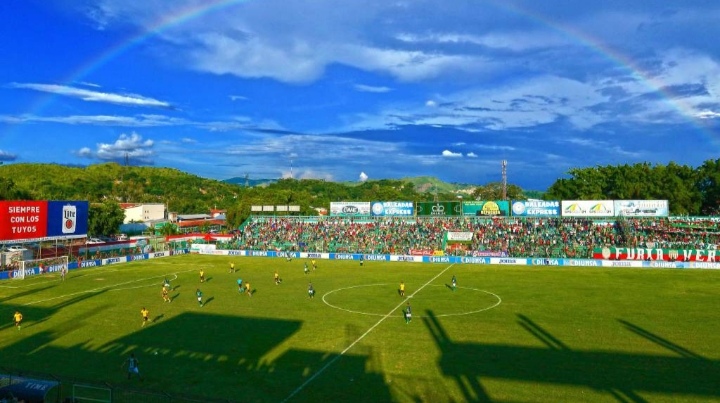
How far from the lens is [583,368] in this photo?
74.7 ft

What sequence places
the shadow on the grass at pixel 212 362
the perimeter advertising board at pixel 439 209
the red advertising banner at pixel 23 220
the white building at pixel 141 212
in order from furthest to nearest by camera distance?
the white building at pixel 141 212, the perimeter advertising board at pixel 439 209, the red advertising banner at pixel 23 220, the shadow on the grass at pixel 212 362

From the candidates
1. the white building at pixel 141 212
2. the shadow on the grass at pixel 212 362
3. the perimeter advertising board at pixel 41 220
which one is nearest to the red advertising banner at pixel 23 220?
the perimeter advertising board at pixel 41 220

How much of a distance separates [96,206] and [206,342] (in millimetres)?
82745

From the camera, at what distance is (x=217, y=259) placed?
73188 mm

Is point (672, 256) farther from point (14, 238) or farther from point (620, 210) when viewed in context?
point (14, 238)

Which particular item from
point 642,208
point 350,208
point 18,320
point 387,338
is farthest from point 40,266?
point 642,208

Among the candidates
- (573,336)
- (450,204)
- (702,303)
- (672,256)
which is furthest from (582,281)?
(450,204)

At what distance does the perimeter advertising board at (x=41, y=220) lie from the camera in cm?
5284

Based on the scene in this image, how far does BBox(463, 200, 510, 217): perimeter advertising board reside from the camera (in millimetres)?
75625

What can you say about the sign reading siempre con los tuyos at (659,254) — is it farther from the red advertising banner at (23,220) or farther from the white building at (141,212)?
the white building at (141,212)

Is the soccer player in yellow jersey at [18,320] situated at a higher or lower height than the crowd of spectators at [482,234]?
lower

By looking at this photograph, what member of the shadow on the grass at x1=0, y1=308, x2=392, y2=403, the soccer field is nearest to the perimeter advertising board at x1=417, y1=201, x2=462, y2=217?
the soccer field

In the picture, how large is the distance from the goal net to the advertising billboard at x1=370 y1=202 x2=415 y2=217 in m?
45.2

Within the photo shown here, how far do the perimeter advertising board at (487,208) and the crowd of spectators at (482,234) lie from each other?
1.03 m
